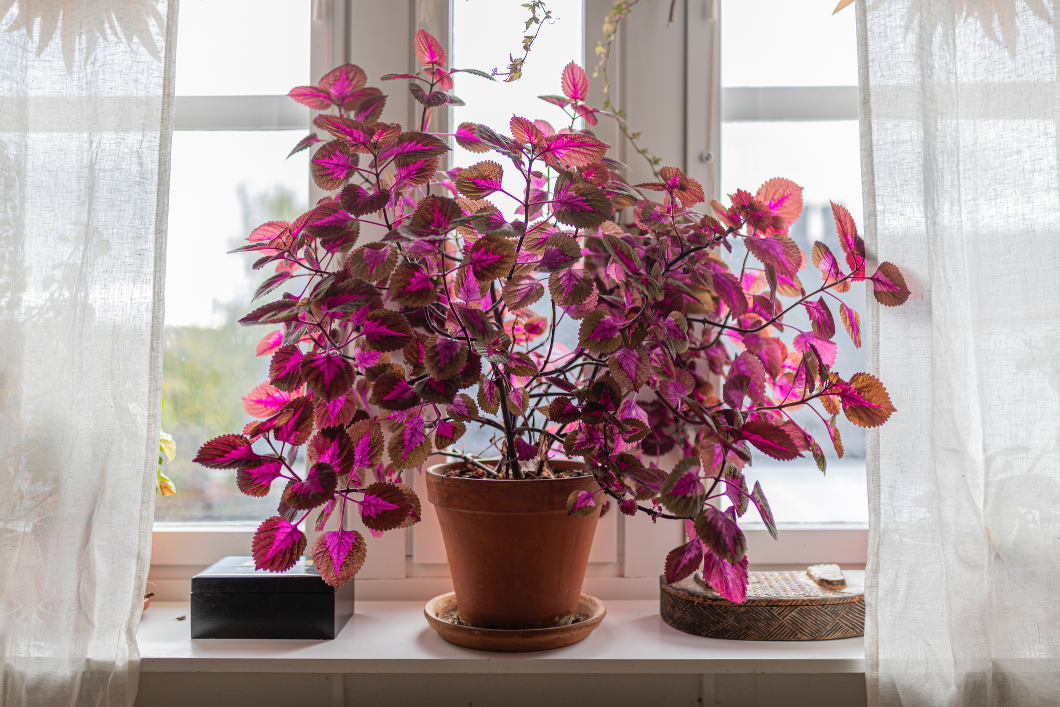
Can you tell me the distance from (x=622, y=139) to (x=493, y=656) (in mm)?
848

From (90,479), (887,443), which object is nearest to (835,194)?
(887,443)

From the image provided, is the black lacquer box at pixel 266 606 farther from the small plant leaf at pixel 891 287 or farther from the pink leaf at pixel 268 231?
the small plant leaf at pixel 891 287

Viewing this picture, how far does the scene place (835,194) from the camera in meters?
1.19

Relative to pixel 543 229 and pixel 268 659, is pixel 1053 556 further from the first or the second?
pixel 268 659

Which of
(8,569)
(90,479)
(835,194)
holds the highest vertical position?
(835,194)

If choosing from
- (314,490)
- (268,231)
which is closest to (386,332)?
(314,490)

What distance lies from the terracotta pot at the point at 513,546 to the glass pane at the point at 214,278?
0.45 m

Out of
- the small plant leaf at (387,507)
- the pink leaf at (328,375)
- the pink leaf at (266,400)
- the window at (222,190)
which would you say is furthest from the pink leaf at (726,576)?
the window at (222,190)

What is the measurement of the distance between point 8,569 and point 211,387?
0.39m

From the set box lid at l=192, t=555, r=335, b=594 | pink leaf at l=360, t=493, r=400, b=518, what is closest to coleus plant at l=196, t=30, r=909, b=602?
pink leaf at l=360, t=493, r=400, b=518

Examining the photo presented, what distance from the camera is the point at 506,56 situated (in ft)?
3.74

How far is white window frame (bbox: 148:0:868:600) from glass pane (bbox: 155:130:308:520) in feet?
0.22

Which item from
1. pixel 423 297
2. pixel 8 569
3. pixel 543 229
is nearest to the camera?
pixel 423 297

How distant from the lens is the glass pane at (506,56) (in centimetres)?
114
